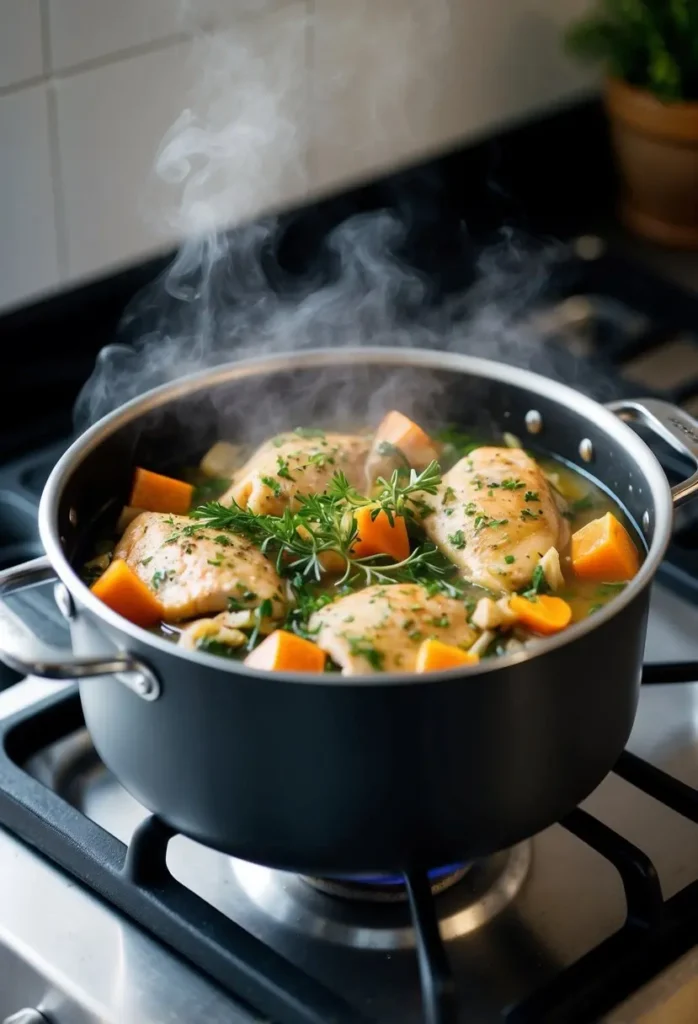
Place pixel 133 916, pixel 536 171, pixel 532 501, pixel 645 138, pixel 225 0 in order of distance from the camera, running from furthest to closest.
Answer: pixel 536 171
pixel 645 138
pixel 225 0
pixel 532 501
pixel 133 916

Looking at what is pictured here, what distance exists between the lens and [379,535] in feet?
3.41

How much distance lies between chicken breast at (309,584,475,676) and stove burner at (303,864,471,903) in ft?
0.57

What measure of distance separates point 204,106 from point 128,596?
2.67 ft

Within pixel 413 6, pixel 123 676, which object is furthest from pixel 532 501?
pixel 413 6

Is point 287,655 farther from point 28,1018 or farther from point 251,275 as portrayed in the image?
point 251,275

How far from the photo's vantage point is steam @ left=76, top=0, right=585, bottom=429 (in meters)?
1.57

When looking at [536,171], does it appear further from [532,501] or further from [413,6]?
[532,501]

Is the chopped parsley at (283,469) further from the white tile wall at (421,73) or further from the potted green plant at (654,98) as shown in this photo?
the potted green plant at (654,98)

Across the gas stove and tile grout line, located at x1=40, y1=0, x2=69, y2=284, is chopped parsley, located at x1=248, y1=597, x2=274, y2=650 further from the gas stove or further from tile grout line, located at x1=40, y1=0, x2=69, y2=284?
tile grout line, located at x1=40, y1=0, x2=69, y2=284

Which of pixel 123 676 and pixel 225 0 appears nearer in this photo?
pixel 123 676

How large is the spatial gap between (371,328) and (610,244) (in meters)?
0.49

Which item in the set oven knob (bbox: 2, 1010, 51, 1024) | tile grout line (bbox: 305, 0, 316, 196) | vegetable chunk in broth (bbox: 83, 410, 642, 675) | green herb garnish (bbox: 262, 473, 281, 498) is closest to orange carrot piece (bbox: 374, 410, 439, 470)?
vegetable chunk in broth (bbox: 83, 410, 642, 675)

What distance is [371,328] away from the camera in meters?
1.67

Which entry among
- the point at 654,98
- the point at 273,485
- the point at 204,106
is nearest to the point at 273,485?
the point at 273,485
